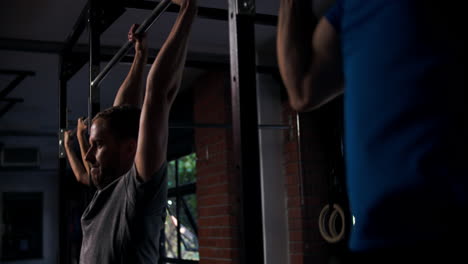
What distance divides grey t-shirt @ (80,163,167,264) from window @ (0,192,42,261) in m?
11.7

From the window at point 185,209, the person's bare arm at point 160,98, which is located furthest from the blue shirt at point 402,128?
the window at point 185,209

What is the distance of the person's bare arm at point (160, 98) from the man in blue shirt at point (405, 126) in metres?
0.84

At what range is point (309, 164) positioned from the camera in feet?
15.0

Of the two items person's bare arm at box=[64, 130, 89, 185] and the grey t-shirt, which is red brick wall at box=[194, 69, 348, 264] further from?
the grey t-shirt

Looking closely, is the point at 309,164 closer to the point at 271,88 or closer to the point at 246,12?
the point at 271,88

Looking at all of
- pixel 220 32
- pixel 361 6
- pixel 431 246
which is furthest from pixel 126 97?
pixel 220 32

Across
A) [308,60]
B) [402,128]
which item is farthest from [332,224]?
[402,128]

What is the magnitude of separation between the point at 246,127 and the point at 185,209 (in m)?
5.56

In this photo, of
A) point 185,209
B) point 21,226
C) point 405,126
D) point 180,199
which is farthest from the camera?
point 21,226

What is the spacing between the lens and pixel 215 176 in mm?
5297

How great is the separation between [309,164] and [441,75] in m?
3.82

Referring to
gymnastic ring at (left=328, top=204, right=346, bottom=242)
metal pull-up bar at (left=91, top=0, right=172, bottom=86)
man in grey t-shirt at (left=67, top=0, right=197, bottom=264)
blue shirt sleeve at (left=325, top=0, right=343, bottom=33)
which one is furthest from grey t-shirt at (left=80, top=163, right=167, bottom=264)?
gymnastic ring at (left=328, top=204, right=346, bottom=242)

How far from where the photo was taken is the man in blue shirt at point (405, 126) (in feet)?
2.43

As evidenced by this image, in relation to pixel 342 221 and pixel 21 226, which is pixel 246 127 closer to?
pixel 342 221
